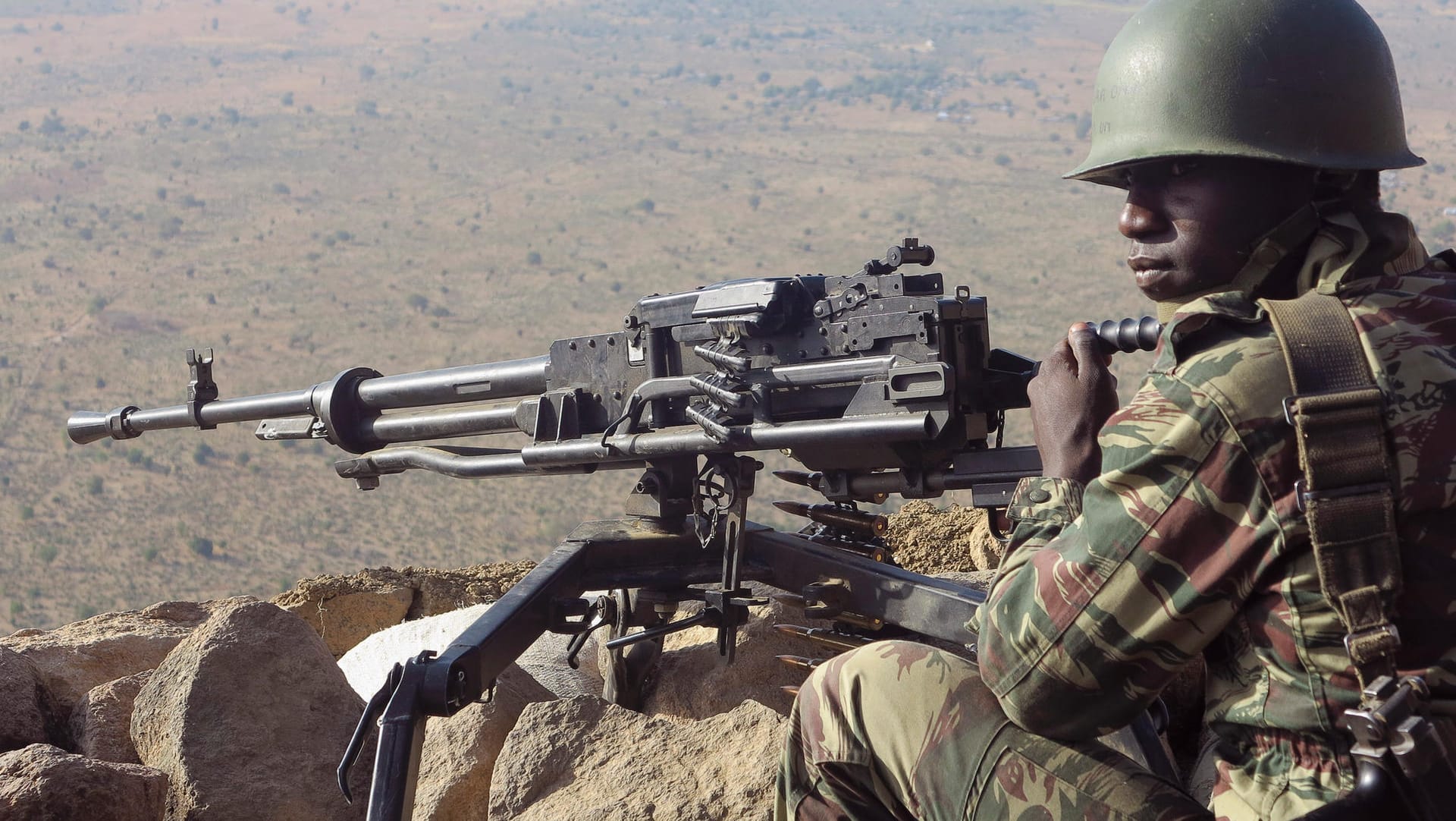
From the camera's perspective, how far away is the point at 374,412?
5.84 metres

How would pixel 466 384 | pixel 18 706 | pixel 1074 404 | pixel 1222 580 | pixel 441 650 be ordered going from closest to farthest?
pixel 1222 580
pixel 1074 404
pixel 18 706
pixel 466 384
pixel 441 650

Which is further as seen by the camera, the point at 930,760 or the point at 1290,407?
the point at 930,760

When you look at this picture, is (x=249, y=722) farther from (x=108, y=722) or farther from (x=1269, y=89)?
(x=1269, y=89)

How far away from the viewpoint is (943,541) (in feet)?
23.0

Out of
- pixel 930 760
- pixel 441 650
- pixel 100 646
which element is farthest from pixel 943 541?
pixel 930 760

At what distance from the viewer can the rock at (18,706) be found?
473cm

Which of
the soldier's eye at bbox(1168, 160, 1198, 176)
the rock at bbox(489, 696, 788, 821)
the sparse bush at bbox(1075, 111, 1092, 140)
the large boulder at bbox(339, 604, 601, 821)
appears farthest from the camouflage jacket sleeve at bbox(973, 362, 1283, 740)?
the sparse bush at bbox(1075, 111, 1092, 140)

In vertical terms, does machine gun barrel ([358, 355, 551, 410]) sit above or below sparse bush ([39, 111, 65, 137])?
below

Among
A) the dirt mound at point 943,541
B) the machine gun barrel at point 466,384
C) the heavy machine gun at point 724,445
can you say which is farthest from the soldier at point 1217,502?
the dirt mound at point 943,541

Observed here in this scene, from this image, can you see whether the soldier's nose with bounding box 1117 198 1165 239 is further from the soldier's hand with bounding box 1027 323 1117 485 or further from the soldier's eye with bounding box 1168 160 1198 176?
the soldier's hand with bounding box 1027 323 1117 485

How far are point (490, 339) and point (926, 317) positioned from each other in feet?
177

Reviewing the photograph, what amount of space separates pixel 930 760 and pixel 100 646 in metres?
4.40

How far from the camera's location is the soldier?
81.0 inches

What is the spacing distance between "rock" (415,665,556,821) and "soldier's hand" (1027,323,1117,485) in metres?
2.38
